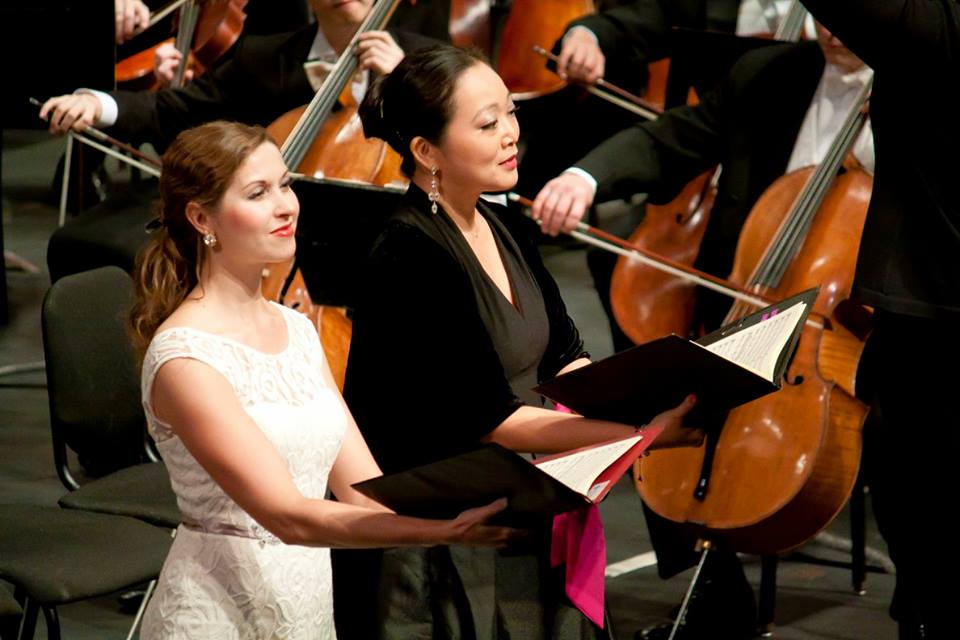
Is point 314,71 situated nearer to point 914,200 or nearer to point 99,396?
point 99,396

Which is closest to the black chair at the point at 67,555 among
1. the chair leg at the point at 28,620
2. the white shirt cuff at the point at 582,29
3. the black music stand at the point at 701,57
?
the chair leg at the point at 28,620

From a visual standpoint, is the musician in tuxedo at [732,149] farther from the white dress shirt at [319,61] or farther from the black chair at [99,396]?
the black chair at [99,396]

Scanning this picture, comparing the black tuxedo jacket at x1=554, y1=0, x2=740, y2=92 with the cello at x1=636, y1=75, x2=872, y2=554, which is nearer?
the cello at x1=636, y1=75, x2=872, y2=554

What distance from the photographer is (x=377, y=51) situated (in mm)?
3627

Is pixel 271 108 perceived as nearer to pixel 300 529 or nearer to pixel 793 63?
pixel 793 63

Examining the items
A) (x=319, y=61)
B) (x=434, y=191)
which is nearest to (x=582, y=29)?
(x=319, y=61)

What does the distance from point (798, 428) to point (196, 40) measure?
256cm

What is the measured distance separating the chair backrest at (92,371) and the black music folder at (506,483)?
4.47ft

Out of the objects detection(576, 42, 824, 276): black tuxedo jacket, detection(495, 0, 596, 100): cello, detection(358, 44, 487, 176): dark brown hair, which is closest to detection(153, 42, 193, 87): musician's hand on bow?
detection(495, 0, 596, 100): cello

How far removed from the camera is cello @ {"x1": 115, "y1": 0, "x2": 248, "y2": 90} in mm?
4422

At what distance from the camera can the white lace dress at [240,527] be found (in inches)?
82.8

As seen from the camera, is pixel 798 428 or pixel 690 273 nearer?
pixel 798 428

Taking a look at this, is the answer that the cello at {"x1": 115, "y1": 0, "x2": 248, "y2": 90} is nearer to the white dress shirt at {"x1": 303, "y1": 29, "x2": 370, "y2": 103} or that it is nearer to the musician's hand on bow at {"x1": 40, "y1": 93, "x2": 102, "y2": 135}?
the musician's hand on bow at {"x1": 40, "y1": 93, "x2": 102, "y2": 135}

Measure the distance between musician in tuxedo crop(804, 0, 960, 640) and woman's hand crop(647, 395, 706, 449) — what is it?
0.69 m
